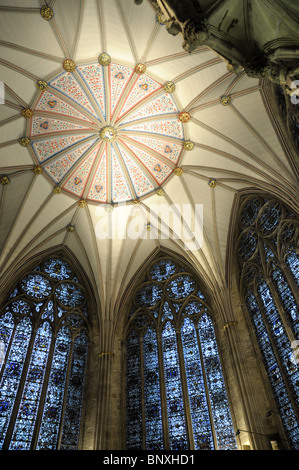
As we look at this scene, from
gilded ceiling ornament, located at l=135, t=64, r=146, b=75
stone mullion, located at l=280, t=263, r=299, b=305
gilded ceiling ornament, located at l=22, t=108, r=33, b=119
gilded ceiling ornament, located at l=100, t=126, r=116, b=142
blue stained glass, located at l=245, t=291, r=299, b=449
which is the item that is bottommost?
blue stained glass, located at l=245, t=291, r=299, b=449

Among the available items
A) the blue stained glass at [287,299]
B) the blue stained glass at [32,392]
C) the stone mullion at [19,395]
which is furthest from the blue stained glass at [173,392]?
the stone mullion at [19,395]

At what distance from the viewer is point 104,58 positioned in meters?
12.5

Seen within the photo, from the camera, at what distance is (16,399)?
11.7 m

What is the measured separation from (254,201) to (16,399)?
9.72 meters

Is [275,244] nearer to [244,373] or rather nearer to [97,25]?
[244,373]

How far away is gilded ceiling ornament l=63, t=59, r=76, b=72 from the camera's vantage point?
12316 millimetres

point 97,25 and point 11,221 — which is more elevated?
point 97,25

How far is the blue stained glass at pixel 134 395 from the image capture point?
38.8ft

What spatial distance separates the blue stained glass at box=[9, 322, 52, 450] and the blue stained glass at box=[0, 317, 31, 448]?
271 millimetres

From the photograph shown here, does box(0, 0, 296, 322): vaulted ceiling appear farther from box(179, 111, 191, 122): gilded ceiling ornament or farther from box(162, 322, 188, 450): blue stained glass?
box(162, 322, 188, 450): blue stained glass

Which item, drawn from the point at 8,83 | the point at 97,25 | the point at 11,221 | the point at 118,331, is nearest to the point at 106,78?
the point at 97,25

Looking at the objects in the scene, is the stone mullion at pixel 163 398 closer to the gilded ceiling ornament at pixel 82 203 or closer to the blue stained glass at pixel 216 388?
the blue stained glass at pixel 216 388

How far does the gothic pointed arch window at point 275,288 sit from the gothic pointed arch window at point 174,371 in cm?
170

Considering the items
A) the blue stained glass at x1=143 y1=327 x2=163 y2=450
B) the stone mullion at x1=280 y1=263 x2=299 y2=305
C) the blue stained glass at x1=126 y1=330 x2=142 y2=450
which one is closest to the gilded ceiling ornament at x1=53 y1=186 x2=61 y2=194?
the blue stained glass at x1=126 y1=330 x2=142 y2=450
